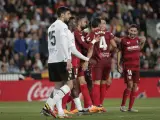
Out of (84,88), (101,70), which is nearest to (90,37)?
(101,70)

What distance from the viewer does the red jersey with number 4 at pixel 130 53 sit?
56.5 feet

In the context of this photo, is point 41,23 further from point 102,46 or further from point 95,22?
point 95,22

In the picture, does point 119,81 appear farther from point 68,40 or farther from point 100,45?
point 68,40

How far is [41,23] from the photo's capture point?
2934 cm

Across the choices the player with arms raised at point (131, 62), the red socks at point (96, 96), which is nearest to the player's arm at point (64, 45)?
the red socks at point (96, 96)

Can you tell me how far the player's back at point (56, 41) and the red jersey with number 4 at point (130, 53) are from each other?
3.37 meters

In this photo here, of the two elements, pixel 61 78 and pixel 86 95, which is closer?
pixel 61 78

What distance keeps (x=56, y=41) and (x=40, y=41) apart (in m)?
13.8

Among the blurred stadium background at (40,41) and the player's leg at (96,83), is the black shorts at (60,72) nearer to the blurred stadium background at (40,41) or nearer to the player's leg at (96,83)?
the player's leg at (96,83)

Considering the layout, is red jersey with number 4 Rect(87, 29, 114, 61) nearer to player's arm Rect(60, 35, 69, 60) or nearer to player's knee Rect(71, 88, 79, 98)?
player's knee Rect(71, 88, 79, 98)

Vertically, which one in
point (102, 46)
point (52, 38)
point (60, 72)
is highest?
point (52, 38)

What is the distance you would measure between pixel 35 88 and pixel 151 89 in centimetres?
514

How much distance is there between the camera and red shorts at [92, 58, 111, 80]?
1675 centimetres

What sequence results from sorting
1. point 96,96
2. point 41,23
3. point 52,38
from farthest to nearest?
point 41,23
point 96,96
point 52,38
